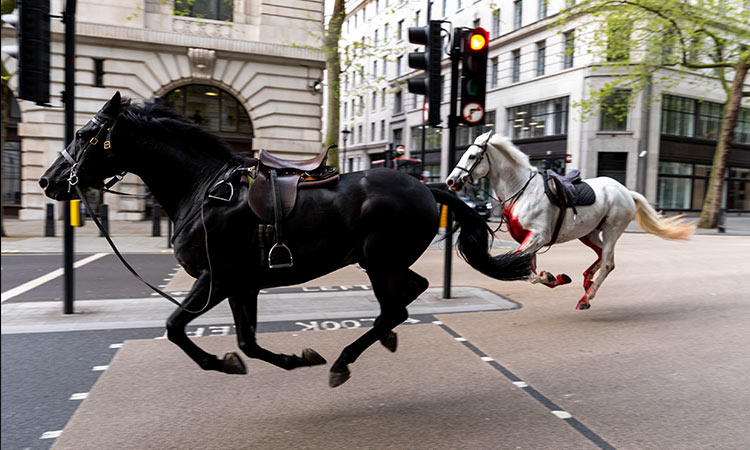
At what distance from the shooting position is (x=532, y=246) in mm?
6109

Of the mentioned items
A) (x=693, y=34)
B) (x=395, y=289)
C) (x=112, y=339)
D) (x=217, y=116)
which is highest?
(x=693, y=34)

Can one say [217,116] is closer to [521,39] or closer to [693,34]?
[693,34]

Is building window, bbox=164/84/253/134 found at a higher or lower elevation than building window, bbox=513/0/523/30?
lower

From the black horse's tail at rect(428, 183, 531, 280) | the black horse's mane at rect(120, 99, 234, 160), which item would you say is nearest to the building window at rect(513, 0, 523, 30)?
the black horse's tail at rect(428, 183, 531, 280)

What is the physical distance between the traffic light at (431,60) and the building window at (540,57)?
29200mm

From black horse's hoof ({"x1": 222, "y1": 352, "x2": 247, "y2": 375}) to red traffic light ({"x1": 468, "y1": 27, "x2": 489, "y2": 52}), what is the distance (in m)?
5.20

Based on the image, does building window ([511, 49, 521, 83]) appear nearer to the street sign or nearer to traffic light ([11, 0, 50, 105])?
the street sign

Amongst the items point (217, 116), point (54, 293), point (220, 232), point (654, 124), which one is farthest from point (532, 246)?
point (654, 124)

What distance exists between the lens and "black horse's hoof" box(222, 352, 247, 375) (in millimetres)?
3461

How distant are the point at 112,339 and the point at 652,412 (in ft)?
16.2

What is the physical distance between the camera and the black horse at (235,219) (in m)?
3.46

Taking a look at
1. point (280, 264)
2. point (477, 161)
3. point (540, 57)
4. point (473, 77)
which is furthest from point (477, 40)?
point (540, 57)

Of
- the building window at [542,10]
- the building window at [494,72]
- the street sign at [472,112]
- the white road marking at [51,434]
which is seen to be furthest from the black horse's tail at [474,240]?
the building window at [494,72]

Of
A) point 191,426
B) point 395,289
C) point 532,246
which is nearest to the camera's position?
point 191,426
